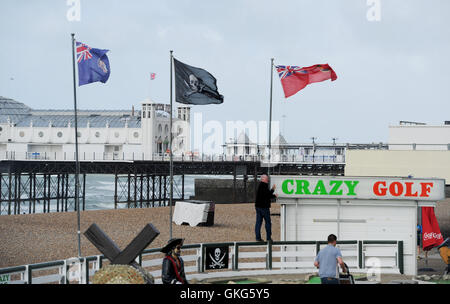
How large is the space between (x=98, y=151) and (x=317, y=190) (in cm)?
8526

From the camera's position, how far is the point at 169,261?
12.7m

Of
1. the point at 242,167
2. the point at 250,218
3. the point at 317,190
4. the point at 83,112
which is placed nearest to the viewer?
the point at 317,190

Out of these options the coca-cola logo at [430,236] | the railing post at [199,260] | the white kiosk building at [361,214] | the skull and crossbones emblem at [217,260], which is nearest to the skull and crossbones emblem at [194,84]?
the white kiosk building at [361,214]

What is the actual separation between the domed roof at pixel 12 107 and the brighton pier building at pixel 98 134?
313 inches

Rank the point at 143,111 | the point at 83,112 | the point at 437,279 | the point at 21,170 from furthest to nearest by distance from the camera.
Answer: the point at 83,112
the point at 143,111
the point at 21,170
the point at 437,279

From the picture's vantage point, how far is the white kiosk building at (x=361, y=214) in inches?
773

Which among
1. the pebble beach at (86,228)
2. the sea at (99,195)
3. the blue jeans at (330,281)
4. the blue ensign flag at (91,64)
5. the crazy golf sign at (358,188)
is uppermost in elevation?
the blue ensign flag at (91,64)

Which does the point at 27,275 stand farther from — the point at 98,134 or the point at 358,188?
the point at 98,134

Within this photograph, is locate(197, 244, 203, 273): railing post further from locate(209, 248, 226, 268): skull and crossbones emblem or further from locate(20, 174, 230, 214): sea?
locate(20, 174, 230, 214): sea

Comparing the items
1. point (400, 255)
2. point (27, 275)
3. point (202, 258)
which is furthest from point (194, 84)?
point (27, 275)

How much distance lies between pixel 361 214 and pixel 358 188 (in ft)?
2.54

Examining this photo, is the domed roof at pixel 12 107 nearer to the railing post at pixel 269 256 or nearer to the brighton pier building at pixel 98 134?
the brighton pier building at pixel 98 134
